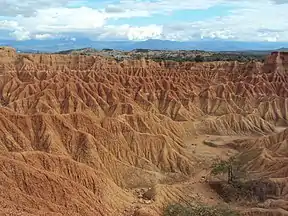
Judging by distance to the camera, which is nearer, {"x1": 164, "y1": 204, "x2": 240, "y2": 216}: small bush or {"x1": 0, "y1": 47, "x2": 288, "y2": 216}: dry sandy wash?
{"x1": 0, "y1": 47, "x2": 288, "y2": 216}: dry sandy wash

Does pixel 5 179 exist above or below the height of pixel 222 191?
above

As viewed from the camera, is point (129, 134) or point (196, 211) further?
point (129, 134)

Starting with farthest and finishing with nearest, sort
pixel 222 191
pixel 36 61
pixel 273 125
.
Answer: pixel 36 61 < pixel 273 125 < pixel 222 191

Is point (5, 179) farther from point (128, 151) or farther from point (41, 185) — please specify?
point (128, 151)

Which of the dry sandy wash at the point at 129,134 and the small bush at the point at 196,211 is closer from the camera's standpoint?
the dry sandy wash at the point at 129,134

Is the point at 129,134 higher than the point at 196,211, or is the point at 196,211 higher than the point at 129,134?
the point at 129,134

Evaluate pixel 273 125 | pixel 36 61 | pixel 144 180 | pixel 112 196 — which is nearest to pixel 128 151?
pixel 144 180

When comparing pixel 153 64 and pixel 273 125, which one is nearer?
pixel 273 125

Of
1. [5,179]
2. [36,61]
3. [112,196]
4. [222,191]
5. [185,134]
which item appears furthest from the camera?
[36,61]
